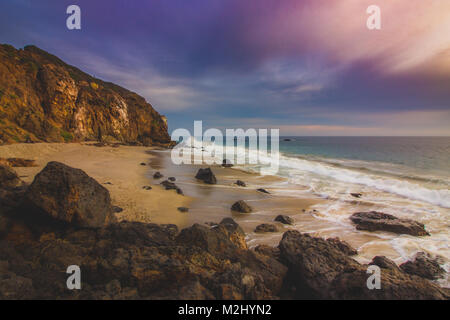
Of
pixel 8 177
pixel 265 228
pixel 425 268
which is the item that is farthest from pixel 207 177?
pixel 425 268

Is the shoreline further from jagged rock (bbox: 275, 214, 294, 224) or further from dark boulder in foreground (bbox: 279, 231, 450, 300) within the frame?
dark boulder in foreground (bbox: 279, 231, 450, 300)

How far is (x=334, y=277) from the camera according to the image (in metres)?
3.55

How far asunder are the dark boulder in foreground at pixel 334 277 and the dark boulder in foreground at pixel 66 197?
13.5 feet

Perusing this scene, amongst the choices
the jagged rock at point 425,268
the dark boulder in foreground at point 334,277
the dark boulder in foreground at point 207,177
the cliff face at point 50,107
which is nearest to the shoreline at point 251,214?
the jagged rock at point 425,268

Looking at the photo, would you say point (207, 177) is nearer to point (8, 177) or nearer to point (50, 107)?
point (8, 177)

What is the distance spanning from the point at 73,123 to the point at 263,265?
36212 millimetres

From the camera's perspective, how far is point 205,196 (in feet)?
35.0

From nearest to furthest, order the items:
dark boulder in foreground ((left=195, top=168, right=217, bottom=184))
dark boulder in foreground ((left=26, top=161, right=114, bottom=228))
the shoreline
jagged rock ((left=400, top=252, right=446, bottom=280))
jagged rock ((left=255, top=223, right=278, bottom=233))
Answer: dark boulder in foreground ((left=26, top=161, right=114, bottom=228)), jagged rock ((left=400, top=252, right=446, bottom=280)), the shoreline, jagged rock ((left=255, top=223, right=278, bottom=233)), dark boulder in foreground ((left=195, top=168, right=217, bottom=184))

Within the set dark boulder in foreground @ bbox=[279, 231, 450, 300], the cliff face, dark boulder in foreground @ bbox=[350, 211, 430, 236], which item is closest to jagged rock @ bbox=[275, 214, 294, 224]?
dark boulder in foreground @ bbox=[350, 211, 430, 236]

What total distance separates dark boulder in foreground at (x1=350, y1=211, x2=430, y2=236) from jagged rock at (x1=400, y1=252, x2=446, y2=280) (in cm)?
224

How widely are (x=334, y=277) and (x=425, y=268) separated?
10.3ft

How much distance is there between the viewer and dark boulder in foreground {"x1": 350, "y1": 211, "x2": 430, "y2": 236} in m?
7.06

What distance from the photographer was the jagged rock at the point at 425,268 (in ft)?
15.4
